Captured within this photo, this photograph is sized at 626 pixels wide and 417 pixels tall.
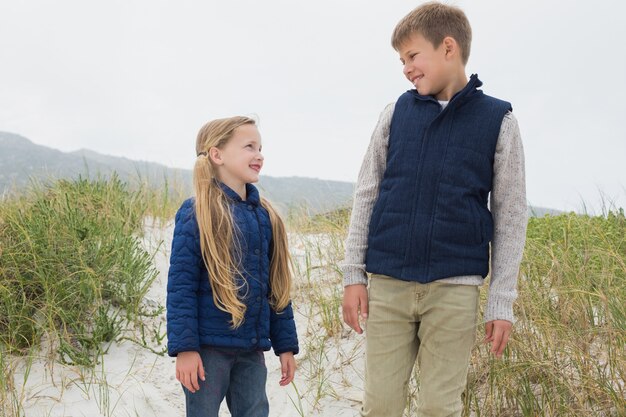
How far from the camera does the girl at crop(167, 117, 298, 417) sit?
231 cm

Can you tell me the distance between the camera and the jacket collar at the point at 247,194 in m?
A: 2.50

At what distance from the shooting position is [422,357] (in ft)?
7.80

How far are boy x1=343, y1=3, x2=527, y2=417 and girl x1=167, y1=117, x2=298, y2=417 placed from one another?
345mm

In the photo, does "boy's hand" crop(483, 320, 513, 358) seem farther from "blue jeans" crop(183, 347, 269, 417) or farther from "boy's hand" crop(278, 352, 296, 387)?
"blue jeans" crop(183, 347, 269, 417)

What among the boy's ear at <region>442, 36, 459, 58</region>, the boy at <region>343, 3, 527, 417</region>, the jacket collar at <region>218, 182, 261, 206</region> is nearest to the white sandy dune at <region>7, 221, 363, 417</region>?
the boy at <region>343, 3, 527, 417</region>

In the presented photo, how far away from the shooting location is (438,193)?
2.29 meters

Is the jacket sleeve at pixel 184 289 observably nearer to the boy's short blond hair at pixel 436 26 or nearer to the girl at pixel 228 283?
the girl at pixel 228 283

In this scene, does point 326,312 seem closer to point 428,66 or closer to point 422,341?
point 422,341

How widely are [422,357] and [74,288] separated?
111 inches

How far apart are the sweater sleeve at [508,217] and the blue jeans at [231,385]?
38.3 inches

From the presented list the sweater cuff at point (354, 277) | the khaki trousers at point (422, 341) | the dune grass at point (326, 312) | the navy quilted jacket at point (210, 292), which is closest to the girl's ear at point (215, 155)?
the navy quilted jacket at point (210, 292)

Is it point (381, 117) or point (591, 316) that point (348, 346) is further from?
point (381, 117)

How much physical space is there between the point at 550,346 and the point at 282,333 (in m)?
1.65

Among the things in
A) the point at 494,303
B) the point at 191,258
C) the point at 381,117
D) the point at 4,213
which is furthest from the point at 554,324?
the point at 4,213
